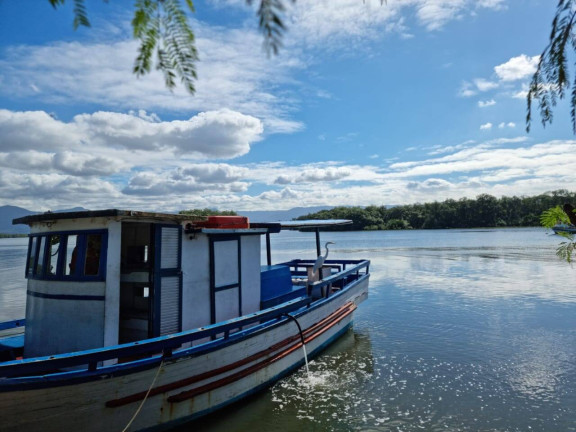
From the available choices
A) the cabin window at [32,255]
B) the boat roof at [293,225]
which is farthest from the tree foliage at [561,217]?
Answer: the cabin window at [32,255]

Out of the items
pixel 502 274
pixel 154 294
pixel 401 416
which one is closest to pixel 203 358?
pixel 154 294

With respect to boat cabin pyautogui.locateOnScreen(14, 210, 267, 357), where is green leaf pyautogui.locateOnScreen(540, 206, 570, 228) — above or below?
above

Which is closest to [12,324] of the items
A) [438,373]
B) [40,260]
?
[40,260]

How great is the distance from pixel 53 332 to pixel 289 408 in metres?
4.89

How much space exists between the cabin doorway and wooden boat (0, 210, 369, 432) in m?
0.02

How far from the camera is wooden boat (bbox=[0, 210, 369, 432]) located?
5.45m

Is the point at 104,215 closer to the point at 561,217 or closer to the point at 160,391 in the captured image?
the point at 160,391

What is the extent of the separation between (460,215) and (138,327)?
133 meters

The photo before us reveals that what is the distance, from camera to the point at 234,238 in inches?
350

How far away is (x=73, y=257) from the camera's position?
7.15 m

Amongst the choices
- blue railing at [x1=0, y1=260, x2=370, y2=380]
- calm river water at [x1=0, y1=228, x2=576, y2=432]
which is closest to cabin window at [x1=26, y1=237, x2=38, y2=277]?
blue railing at [x1=0, y1=260, x2=370, y2=380]

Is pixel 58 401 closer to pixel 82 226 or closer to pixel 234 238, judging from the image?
pixel 82 226

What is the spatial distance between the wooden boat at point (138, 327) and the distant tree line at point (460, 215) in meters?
108

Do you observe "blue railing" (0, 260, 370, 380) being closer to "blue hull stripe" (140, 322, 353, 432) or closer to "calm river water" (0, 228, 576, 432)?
"blue hull stripe" (140, 322, 353, 432)
